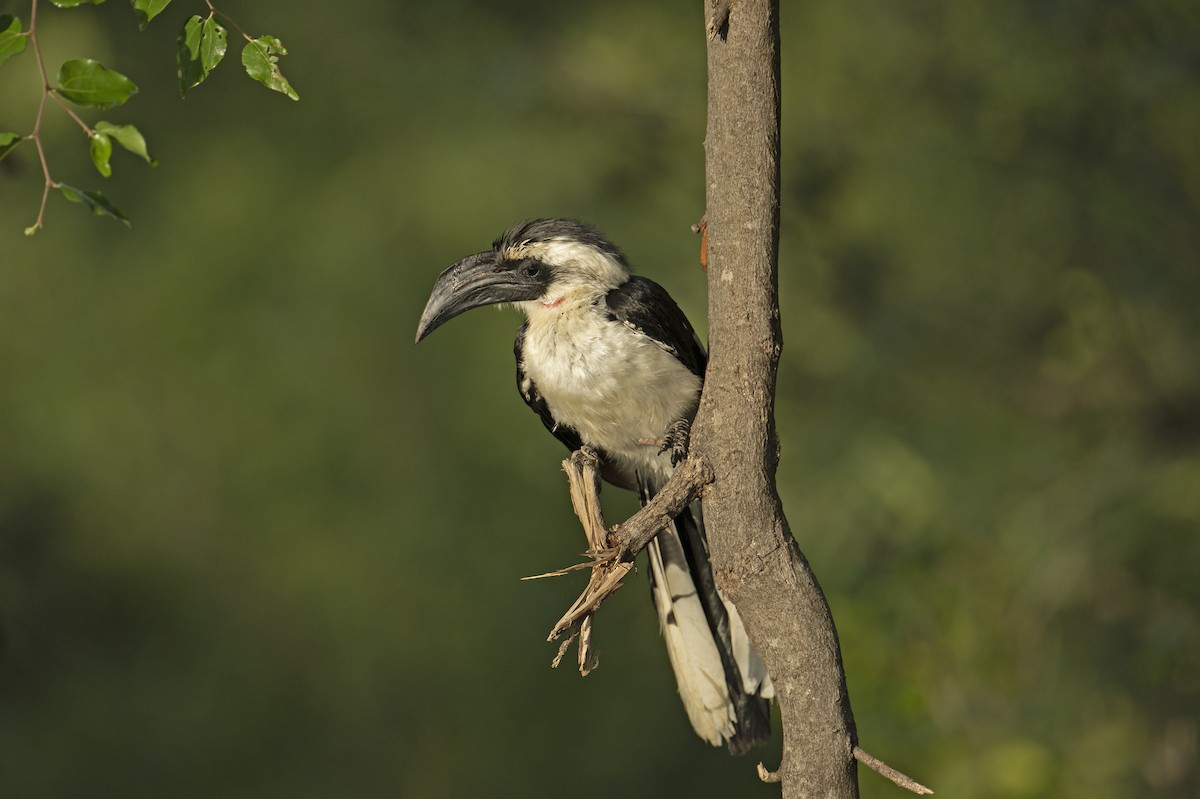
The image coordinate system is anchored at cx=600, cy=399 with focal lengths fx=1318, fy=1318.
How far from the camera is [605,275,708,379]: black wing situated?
96.7 inches

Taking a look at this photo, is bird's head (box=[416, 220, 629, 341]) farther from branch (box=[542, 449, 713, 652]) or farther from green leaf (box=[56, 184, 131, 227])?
green leaf (box=[56, 184, 131, 227])

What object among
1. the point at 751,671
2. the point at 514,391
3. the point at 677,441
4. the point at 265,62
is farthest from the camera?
the point at 514,391

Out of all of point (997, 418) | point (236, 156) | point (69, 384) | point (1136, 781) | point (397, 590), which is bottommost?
point (1136, 781)

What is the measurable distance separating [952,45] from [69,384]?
185 inches

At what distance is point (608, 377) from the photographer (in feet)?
7.95

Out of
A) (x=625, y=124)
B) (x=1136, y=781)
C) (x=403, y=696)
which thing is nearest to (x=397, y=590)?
(x=403, y=696)

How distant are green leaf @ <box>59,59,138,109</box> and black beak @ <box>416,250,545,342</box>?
2.92ft

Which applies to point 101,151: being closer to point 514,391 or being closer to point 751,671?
point 751,671

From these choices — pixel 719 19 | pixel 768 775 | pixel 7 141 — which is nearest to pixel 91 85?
pixel 7 141

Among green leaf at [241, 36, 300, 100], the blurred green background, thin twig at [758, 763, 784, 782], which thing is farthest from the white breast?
the blurred green background

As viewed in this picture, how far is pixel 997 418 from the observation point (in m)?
4.97

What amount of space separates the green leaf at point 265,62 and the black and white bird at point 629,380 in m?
0.73

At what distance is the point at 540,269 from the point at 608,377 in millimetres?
267

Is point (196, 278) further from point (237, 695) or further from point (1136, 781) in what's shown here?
point (1136, 781)
